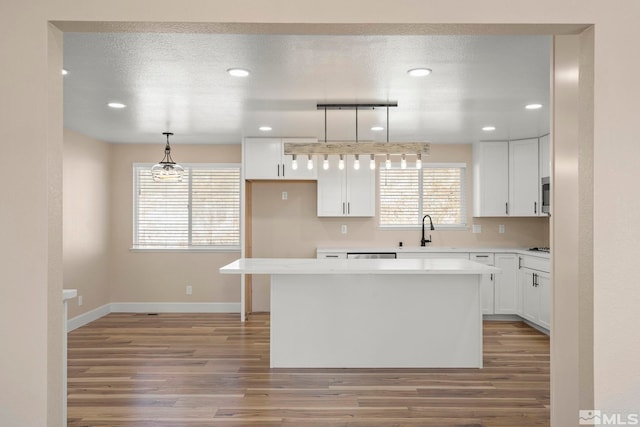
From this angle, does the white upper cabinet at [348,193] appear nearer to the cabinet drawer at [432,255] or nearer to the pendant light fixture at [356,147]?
the cabinet drawer at [432,255]

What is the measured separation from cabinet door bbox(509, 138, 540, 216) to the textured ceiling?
1.87 ft

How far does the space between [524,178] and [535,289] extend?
4.68 feet

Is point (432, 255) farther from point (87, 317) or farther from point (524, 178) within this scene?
point (87, 317)

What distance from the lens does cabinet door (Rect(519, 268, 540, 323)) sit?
5.51m

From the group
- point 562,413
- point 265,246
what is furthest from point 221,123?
point 562,413

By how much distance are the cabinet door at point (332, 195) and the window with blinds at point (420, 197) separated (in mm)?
616

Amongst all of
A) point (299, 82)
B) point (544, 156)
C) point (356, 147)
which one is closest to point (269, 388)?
point (356, 147)

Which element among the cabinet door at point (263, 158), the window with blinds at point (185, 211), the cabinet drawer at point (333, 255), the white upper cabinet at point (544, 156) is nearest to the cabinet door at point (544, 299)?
the white upper cabinet at point (544, 156)

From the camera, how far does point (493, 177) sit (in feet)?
20.3

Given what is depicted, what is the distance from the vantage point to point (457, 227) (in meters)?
6.52

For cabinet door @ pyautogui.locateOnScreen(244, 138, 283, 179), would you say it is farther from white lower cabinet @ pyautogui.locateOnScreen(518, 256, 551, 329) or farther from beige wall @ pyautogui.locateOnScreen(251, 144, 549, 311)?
white lower cabinet @ pyautogui.locateOnScreen(518, 256, 551, 329)

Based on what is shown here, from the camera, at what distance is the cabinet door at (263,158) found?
19.7 feet

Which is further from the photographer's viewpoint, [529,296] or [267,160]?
[267,160]

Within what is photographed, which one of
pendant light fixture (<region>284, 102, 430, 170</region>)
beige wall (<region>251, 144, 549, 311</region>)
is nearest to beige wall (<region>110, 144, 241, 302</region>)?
beige wall (<region>251, 144, 549, 311</region>)
